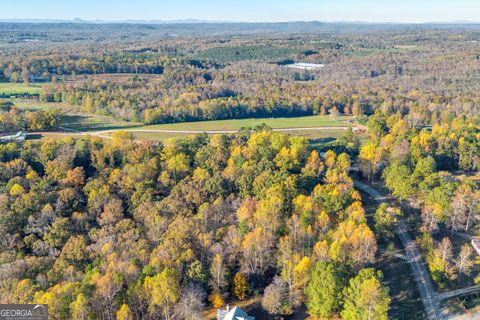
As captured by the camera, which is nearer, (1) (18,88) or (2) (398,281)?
(2) (398,281)

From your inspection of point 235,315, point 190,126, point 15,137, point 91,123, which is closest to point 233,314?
point 235,315

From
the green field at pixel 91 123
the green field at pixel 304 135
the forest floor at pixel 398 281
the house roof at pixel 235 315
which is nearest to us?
the house roof at pixel 235 315

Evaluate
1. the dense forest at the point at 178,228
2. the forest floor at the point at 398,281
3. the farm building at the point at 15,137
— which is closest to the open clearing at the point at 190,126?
the farm building at the point at 15,137

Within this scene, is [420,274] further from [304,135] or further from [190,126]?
[190,126]

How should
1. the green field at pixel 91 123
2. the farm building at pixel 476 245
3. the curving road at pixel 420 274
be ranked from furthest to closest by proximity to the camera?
1. the green field at pixel 91 123
2. the farm building at pixel 476 245
3. the curving road at pixel 420 274

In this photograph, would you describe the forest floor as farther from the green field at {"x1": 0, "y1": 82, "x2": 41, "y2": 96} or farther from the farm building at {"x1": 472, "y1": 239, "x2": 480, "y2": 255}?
the green field at {"x1": 0, "y1": 82, "x2": 41, "y2": 96}

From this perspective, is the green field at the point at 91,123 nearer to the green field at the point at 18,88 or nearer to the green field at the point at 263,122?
the green field at the point at 263,122

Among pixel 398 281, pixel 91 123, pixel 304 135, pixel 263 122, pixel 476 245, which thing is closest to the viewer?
pixel 398 281
